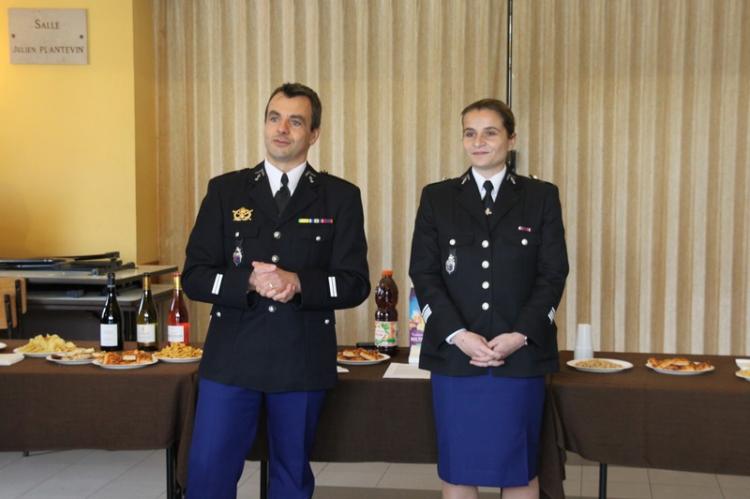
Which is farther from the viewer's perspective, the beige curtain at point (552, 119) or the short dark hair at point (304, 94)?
the beige curtain at point (552, 119)

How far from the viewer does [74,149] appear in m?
5.84

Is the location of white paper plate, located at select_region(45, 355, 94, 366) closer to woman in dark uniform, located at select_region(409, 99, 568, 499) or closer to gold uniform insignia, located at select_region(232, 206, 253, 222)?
gold uniform insignia, located at select_region(232, 206, 253, 222)

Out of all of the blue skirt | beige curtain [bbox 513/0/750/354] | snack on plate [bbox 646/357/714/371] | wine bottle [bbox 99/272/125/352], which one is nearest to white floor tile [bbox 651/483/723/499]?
snack on plate [bbox 646/357/714/371]

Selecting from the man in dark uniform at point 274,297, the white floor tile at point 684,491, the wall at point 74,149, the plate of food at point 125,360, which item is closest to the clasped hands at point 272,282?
the man in dark uniform at point 274,297

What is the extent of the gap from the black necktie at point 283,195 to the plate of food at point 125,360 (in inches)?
34.8

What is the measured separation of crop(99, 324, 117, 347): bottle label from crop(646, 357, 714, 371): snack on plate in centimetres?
203

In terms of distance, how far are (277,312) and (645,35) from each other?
406 centimetres

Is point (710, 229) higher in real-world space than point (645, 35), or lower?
lower

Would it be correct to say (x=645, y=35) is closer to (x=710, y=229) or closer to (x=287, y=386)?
(x=710, y=229)

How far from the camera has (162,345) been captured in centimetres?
382

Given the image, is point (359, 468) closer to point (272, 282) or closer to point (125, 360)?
point (125, 360)

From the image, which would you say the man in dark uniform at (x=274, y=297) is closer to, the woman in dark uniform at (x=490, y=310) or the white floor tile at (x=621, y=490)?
the woman in dark uniform at (x=490, y=310)

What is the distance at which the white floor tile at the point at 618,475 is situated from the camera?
173 inches

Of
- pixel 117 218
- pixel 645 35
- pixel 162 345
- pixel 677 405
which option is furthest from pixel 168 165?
pixel 677 405
